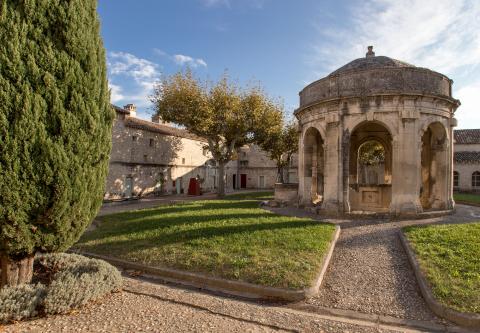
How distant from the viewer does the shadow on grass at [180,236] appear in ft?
32.8

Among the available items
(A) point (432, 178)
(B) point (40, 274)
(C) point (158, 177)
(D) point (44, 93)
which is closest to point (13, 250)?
(B) point (40, 274)

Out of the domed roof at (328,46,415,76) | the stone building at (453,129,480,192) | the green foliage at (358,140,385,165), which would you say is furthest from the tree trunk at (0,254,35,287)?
the stone building at (453,129,480,192)

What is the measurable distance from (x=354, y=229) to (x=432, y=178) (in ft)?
24.9

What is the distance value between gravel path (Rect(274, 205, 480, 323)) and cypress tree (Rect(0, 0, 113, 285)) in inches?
232

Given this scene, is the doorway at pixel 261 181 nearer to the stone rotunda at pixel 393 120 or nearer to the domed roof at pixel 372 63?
the stone rotunda at pixel 393 120

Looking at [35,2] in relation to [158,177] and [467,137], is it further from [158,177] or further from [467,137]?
[467,137]

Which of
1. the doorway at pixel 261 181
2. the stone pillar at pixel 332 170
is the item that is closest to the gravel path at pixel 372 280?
the stone pillar at pixel 332 170

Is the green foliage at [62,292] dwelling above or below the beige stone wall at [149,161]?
below

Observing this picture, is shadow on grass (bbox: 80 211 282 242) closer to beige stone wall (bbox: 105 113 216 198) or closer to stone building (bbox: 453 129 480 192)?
beige stone wall (bbox: 105 113 216 198)

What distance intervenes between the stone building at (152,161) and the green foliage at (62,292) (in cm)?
1882

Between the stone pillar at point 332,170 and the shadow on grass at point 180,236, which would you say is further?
the stone pillar at point 332,170

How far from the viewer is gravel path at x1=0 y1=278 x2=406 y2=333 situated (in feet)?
17.4

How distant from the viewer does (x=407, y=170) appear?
1326cm

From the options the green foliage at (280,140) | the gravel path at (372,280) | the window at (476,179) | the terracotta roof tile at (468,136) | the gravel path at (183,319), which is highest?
the terracotta roof tile at (468,136)
